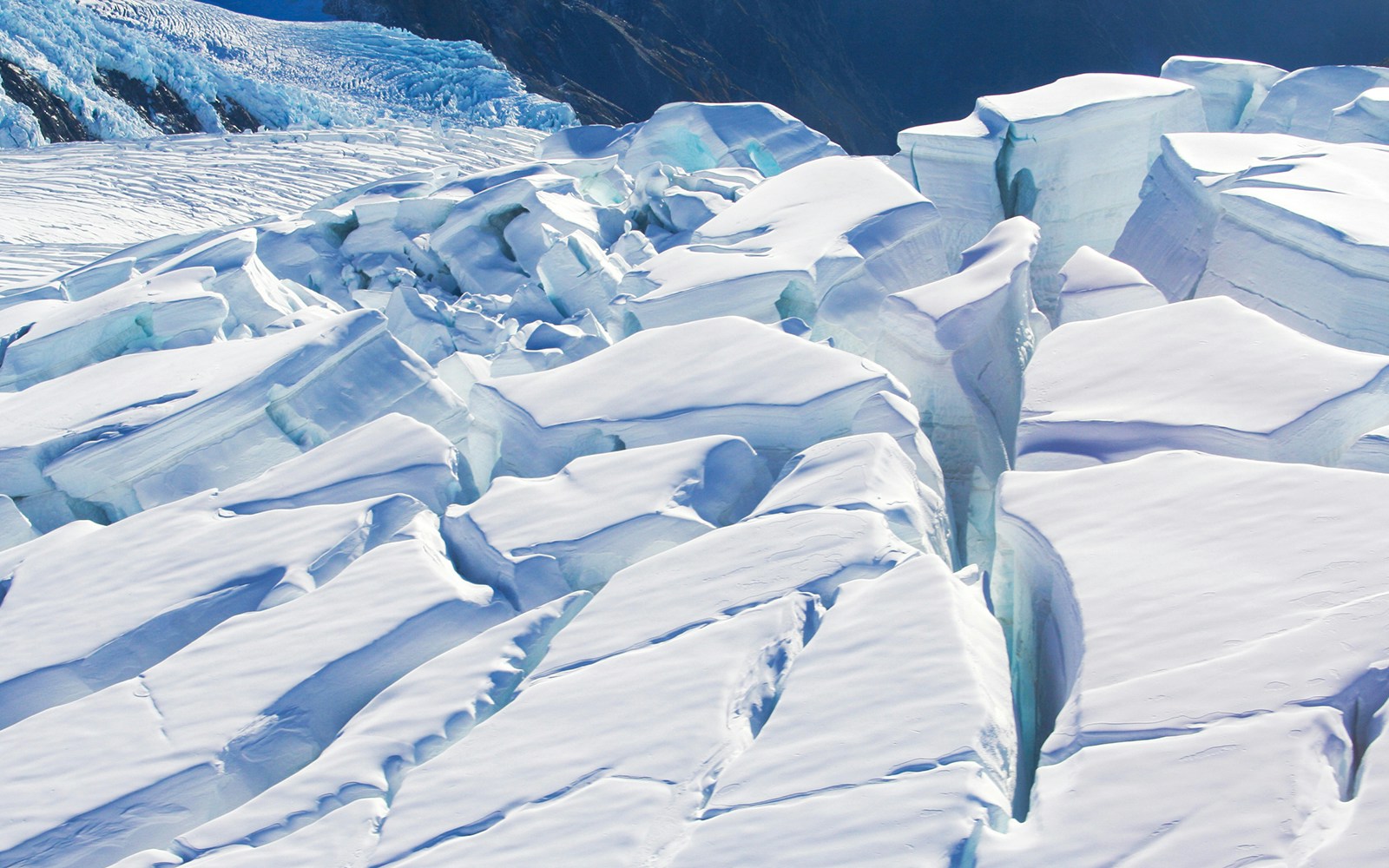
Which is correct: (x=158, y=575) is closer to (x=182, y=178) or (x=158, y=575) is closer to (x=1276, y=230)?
(x=1276, y=230)

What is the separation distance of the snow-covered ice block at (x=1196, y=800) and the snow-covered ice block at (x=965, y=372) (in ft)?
4.50

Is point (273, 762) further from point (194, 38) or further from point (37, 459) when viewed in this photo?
point (194, 38)

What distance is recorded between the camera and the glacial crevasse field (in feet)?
5.53

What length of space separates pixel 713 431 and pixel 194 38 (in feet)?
40.7

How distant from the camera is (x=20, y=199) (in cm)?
636

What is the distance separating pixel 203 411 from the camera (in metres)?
3.23

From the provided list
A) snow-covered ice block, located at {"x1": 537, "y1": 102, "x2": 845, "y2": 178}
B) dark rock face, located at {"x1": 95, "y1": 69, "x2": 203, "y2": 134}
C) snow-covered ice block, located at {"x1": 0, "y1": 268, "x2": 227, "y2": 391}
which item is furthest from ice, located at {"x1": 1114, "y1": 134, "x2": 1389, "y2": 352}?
dark rock face, located at {"x1": 95, "y1": 69, "x2": 203, "y2": 134}

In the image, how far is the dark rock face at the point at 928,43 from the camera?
81.8 feet

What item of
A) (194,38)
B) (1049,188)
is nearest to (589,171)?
(1049,188)

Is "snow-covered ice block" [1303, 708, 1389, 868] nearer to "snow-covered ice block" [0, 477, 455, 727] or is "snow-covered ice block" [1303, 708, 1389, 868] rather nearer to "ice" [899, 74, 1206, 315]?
"snow-covered ice block" [0, 477, 455, 727]

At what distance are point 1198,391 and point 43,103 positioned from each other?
10363 millimetres

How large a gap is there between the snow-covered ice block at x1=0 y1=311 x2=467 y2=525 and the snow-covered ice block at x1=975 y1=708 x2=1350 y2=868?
7.43 feet

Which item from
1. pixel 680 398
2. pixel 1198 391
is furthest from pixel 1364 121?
pixel 680 398

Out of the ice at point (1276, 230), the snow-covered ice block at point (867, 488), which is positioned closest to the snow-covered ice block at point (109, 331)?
the snow-covered ice block at point (867, 488)
